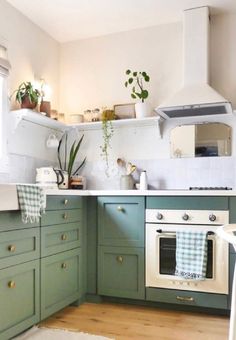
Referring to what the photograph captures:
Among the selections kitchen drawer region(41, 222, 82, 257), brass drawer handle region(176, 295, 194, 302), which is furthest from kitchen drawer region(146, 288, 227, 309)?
kitchen drawer region(41, 222, 82, 257)

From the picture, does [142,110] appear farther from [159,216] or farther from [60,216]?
[60,216]

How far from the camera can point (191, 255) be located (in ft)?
8.11

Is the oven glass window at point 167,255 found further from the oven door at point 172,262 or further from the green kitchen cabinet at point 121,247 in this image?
the green kitchen cabinet at point 121,247

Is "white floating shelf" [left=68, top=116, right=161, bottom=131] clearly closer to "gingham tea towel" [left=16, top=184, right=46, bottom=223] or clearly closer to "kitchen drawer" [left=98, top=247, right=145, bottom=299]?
"kitchen drawer" [left=98, top=247, right=145, bottom=299]

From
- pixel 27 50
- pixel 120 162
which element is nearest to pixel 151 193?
pixel 120 162

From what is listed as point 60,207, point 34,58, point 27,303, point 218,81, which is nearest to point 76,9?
point 34,58

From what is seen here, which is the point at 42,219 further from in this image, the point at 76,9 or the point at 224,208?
the point at 76,9

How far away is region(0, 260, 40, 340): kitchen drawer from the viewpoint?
1927 millimetres

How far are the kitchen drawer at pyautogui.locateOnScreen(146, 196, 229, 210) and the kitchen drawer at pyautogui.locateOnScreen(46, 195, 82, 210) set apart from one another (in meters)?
0.56

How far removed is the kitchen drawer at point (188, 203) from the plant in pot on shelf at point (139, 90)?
2.96 feet

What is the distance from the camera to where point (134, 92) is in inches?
130

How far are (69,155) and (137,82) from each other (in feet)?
3.35

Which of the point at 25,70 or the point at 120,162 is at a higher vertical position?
the point at 25,70

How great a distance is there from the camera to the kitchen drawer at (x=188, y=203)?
2529 mm
